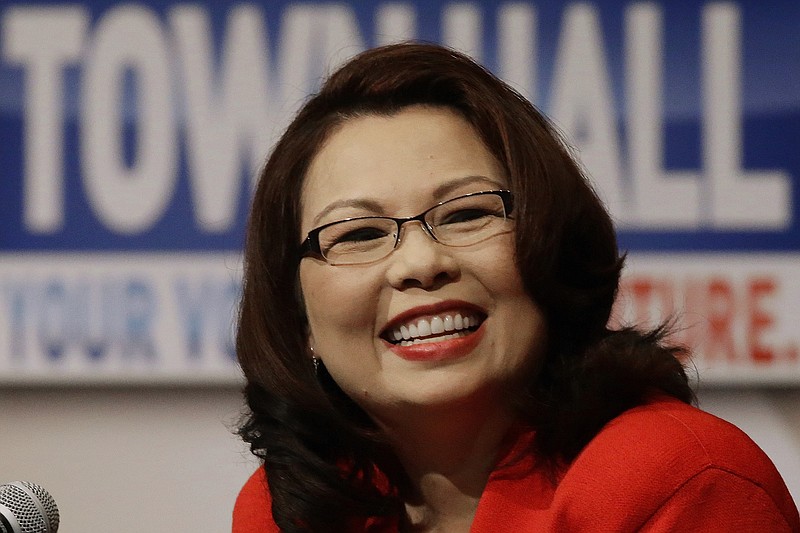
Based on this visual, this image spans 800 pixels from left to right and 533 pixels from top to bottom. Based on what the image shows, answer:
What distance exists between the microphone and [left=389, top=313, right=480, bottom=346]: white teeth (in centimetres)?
48

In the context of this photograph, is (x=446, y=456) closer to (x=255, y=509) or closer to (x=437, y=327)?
(x=437, y=327)

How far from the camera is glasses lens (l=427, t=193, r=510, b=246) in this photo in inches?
50.2

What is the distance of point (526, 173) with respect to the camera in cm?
130

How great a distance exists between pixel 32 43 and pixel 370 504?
1.51 meters

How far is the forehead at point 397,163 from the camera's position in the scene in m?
1.29

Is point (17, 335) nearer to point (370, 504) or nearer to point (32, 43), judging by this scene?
point (32, 43)

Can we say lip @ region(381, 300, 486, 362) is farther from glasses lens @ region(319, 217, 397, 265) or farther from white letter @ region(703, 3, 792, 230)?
white letter @ region(703, 3, 792, 230)

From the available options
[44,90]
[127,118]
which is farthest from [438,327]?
[44,90]

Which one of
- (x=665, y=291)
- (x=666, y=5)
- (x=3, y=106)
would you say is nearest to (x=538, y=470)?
(x=665, y=291)

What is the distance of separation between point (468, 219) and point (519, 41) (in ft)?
3.46

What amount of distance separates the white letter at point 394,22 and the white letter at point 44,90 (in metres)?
0.70

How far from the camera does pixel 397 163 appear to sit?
1.31 metres

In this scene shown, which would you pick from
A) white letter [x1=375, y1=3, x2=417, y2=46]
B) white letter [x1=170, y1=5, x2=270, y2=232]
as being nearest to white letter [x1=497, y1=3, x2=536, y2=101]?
white letter [x1=375, y1=3, x2=417, y2=46]

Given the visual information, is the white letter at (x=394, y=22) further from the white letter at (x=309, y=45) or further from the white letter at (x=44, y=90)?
the white letter at (x=44, y=90)
